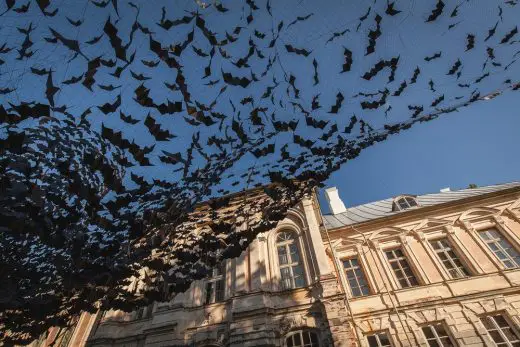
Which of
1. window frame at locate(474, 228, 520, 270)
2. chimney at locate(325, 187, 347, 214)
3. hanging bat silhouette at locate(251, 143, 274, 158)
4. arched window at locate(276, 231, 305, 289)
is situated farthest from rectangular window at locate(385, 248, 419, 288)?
hanging bat silhouette at locate(251, 143, 274, 158)

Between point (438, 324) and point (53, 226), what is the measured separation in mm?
13308

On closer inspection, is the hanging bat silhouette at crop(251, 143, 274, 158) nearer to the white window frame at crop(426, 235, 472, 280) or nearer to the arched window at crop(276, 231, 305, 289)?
the arched window at crop(276, 231, 305, 289)

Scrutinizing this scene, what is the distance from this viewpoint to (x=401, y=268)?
13633 millimetres

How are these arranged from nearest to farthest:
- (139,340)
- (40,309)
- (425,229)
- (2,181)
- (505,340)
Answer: (2,181) → (40,309) → (505,340) → (139,340) → (425,229)

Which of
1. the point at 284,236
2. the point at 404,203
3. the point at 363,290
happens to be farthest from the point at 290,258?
the point at 404,203

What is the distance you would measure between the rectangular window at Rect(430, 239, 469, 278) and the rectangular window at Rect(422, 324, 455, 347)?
2.63 meters

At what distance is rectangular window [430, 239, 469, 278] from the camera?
12.7 metres

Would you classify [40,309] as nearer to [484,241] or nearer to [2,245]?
[2,245]

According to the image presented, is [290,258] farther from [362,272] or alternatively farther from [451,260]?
[451,260]

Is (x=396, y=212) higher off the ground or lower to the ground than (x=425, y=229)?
higher

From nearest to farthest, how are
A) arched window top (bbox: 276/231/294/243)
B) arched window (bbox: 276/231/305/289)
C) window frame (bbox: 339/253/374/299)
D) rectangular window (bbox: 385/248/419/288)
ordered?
arched window (bbox: 276/231/305/289)
rectangular window (bbox: 385/248/419/288)
window frame (bbox: 339/253/374/299)
arched window top (bbox: 276/231/294/243)

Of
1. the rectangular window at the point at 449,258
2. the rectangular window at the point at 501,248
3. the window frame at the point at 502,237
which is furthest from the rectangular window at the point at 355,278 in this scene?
the rectangular window at the point at 501,248

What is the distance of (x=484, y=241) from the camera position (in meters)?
13.4

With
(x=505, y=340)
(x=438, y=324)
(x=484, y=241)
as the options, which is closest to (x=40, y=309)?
(x=438, y=324)
